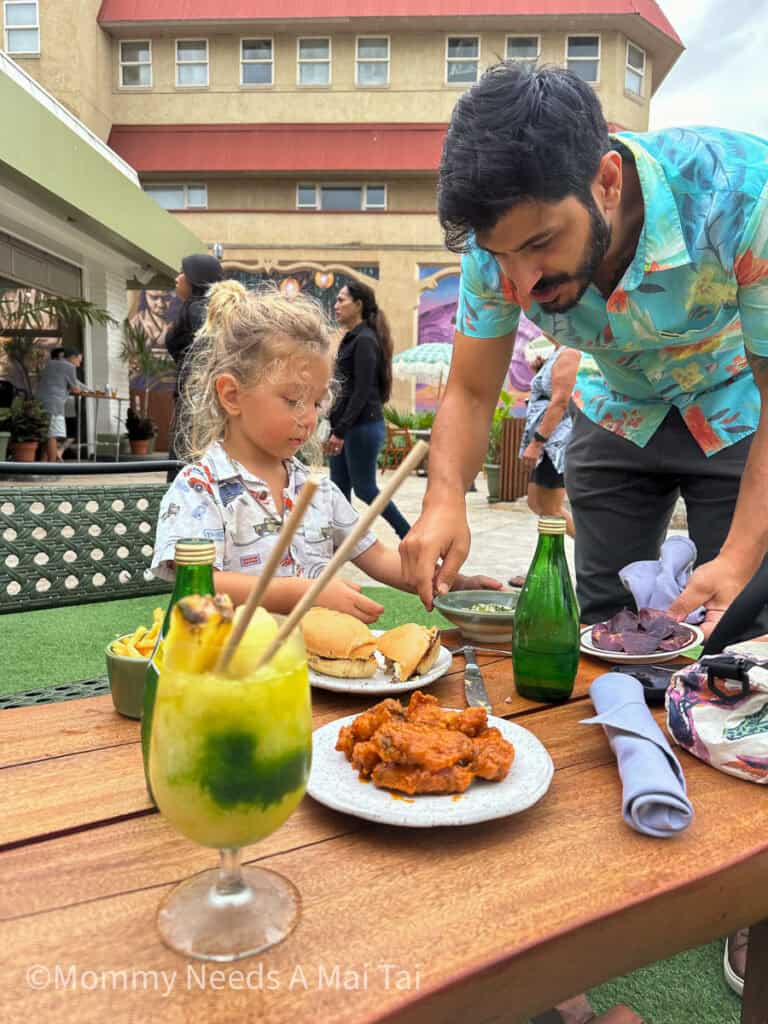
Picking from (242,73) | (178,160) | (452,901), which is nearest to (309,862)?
(452,901)

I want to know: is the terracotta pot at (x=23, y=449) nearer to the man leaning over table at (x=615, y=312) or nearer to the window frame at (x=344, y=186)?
the man leaning over table at (x=615, y=312)

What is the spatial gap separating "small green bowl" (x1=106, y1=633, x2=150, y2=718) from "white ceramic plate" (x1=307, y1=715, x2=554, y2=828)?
286 millimetres

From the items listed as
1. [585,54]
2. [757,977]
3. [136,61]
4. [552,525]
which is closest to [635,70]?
[585,54]

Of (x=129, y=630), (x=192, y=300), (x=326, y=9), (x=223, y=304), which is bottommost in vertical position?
(x=129, y=630)

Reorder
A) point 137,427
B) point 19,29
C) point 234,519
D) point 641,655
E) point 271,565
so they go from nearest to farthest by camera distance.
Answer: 1. point 271,565
2. point 641,655
3. point 234,519
4. point 137,427
5. point 19,29

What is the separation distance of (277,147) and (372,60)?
3222mm

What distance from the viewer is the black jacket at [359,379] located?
186 inches

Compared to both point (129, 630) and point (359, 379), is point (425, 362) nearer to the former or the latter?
point (359, 379)

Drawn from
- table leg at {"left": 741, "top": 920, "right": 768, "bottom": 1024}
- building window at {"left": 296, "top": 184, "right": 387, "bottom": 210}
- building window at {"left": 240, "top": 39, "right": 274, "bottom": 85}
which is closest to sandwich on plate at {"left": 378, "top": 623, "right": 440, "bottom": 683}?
table leg at {"left": 741, "top": 920, "right": 768, "bottom": 1024}

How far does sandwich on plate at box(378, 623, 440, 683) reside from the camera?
3.80ft

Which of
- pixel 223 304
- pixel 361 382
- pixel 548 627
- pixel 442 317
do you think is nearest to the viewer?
pixel 548 627

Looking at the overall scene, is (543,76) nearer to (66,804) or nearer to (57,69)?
(66,804)

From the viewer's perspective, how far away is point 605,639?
1390 mm

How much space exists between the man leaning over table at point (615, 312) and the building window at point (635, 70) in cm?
1943
